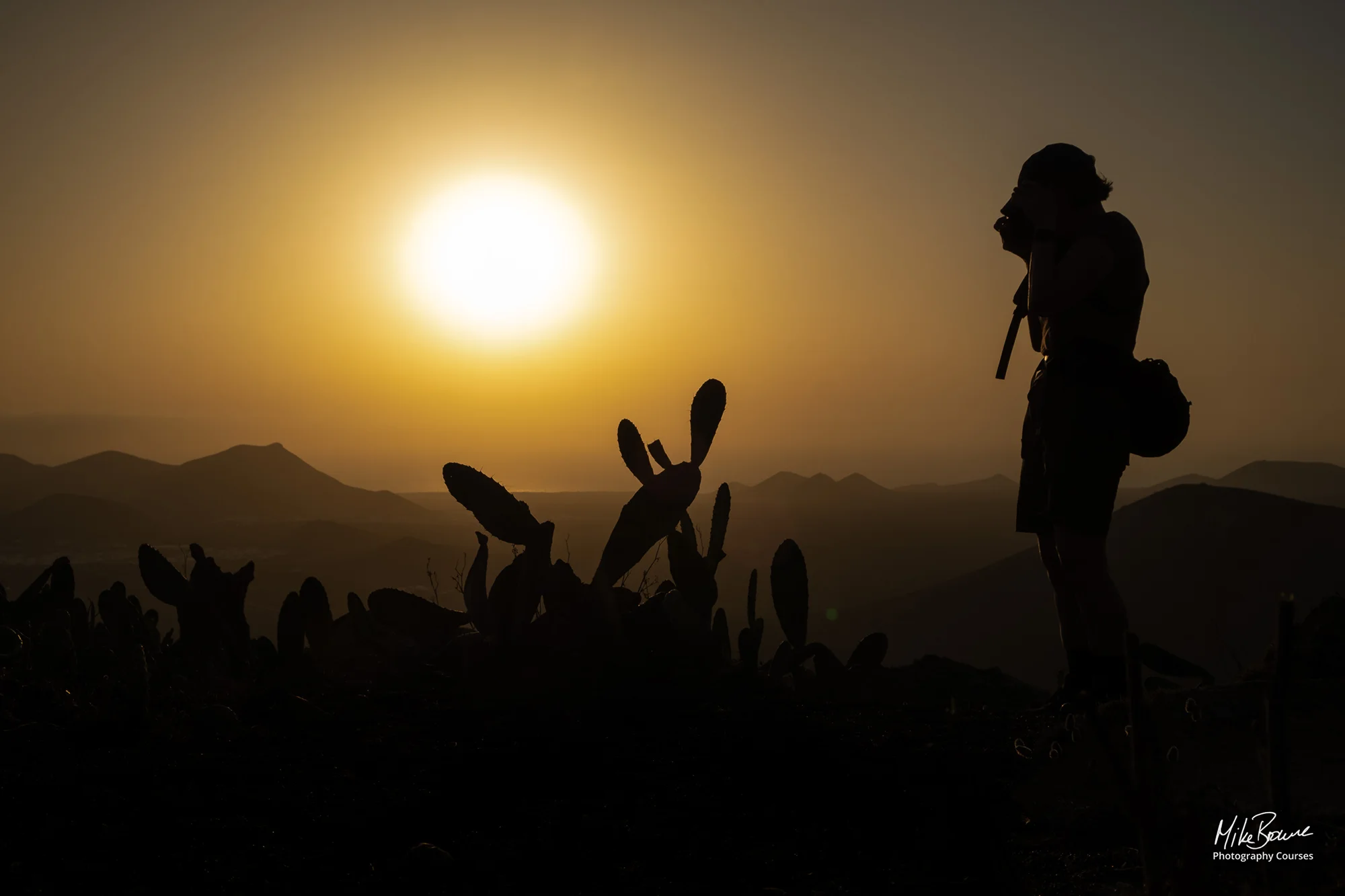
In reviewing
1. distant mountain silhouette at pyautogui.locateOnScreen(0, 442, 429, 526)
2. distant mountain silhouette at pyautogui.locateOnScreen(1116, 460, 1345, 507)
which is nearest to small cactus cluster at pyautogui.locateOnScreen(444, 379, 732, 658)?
distant mountain silhouette at pyautogui.locateOnScreen(0, 442, 429, 526)

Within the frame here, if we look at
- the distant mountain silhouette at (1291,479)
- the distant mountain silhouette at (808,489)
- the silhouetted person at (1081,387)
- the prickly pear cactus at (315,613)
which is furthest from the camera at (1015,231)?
the distant mountain silhouette at (808,489)

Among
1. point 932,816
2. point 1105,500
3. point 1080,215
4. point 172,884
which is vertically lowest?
point 172,884

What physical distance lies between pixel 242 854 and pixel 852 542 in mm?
55823

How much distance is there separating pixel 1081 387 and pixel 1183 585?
14.3 metres

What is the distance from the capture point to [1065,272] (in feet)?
8.65

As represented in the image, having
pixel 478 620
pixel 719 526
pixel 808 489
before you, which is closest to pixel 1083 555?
pixel 719 526

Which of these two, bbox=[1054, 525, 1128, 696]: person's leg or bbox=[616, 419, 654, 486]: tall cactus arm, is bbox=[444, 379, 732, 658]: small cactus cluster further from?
bbox=[1054, 525, 1128, 696]: person's leg

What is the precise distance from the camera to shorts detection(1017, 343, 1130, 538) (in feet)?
8.50

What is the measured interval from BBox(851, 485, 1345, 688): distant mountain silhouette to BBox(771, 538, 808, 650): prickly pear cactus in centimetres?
893

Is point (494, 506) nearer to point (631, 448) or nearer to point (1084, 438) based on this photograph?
point (631, 448)

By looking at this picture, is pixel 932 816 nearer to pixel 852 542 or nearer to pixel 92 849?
pixel 92 849

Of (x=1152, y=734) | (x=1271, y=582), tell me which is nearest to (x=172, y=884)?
(x=1152, y=734)

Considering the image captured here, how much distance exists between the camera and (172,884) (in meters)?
1.78

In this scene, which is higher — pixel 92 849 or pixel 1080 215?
pixel 1080 215
